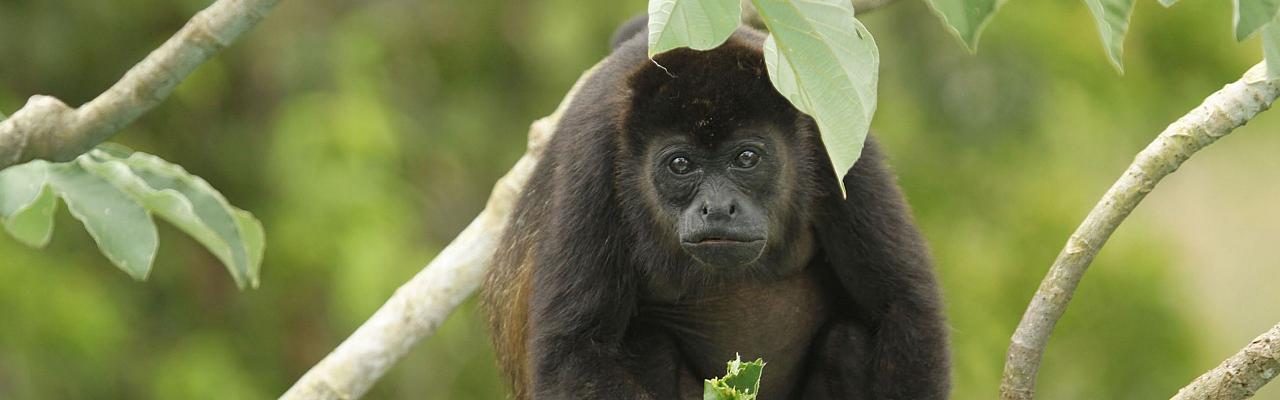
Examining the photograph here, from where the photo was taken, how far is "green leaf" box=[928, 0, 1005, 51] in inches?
64.4

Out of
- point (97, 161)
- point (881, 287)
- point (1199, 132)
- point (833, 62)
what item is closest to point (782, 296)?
point (881, 287)

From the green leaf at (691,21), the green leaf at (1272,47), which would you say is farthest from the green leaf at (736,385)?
the green leaf at (1272,47)

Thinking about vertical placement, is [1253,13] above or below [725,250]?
above

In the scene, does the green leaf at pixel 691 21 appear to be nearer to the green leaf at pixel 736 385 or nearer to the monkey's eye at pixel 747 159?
the green leaf at pixel 736 385

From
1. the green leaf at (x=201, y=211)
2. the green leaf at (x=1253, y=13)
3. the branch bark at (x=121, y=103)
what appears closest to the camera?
the green leaf at (x=1253, y=13)

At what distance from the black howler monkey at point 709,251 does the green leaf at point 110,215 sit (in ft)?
3.65

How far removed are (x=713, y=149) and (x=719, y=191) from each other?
141 mm

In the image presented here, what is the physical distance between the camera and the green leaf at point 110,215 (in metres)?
2.61

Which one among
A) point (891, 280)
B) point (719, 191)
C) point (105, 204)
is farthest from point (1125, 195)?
point (105, 204)

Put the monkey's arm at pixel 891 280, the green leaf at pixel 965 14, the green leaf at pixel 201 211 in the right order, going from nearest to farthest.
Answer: the green leaf at pixel 965 14, the green leaf at pixel 201 211, the monkey's arm at pixel 891 280

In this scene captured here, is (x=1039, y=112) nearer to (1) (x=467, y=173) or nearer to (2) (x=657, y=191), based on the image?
(1) (x=467, y=173)

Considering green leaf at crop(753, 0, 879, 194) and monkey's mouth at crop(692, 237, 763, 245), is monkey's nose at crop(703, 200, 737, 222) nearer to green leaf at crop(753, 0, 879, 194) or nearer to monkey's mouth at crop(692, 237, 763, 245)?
monkey's mouth at crop(692, 237, 763, 245)

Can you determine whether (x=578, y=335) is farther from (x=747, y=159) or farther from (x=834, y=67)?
(x=834, y=67)

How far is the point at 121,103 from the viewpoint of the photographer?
8.25 feet
